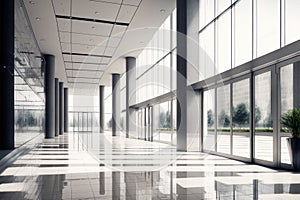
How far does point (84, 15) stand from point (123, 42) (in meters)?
4.48

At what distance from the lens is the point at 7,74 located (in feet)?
29.1

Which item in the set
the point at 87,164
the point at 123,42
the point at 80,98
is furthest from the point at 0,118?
the point at 80,98

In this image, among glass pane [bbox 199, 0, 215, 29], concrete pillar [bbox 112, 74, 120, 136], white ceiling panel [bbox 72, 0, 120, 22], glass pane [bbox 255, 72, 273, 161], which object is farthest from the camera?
concrete pillar [bbox 112, 74, 120, 136]

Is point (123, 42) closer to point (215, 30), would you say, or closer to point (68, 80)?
point (215, 30)

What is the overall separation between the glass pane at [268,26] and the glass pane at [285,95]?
2.30 ft

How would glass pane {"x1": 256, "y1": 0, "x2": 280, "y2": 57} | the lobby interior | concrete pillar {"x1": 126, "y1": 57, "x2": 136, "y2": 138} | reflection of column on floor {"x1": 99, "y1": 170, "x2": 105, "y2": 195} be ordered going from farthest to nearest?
concrete pillar {"x1": 126, "y1": 57, "x2": 136, "y2": 138}
glass pane {"x1": 256, "y1": 0, "x2": 280, "y2": 57}
the lobby interior
reflection of column on floor {"x1": 99, "y1": 170, "x2": 105, "y2": 195}

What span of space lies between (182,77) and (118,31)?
5.40 m

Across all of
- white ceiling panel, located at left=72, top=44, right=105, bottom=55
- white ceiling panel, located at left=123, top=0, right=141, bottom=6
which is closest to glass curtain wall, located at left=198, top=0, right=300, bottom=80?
white ceiling panel, located at left=123, top=0, right=141, bottom=6

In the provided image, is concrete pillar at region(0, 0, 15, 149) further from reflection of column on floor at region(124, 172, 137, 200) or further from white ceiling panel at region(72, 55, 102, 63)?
white ceiling panel at region(72, 55, 102, 63)

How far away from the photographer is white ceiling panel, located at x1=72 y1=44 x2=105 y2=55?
1767 centimetres

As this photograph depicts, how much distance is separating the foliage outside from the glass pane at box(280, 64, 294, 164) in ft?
1.38

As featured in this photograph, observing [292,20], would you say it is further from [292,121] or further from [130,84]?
[130,84]

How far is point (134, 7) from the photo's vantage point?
12117 mm

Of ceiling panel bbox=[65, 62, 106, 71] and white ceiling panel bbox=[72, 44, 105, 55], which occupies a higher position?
white ceiling panel bbox=[72, 44, 105, 55]
